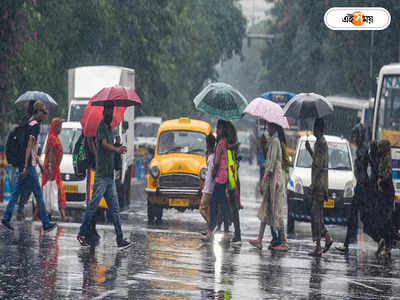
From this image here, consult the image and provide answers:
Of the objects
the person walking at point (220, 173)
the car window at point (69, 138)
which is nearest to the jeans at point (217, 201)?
the person walking at point (220, 173)

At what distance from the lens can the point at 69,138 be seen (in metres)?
21.8

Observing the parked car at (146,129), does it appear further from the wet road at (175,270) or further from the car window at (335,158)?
the wet road at (175,270)

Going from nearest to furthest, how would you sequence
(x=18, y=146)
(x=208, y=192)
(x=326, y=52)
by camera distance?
(x=18, y=146) < (x=208, y=192) < (x=326, y=52)

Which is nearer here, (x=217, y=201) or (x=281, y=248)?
(x=281, y=248)

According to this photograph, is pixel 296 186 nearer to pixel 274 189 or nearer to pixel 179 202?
pixel 179 202

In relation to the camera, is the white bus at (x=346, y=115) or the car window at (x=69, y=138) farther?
the white bus at (x=346, y=115)

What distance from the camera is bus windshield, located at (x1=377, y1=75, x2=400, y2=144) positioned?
74.1ft

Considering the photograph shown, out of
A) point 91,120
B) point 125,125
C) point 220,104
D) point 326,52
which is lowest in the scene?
point 91,120

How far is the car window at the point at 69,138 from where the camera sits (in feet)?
70.6

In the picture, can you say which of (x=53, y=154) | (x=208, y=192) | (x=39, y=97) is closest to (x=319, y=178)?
(x=208, y=192)

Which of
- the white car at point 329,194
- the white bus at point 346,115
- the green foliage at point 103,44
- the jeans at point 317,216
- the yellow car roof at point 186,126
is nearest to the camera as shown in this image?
the jeans at point 317,216

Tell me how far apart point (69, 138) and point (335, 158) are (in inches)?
230

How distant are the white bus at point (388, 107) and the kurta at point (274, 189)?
26.0 feet

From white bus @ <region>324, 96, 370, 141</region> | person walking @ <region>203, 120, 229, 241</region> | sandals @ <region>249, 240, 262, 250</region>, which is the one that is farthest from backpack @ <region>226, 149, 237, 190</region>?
white bus @ <region>324, 96, 370, 141</region>
